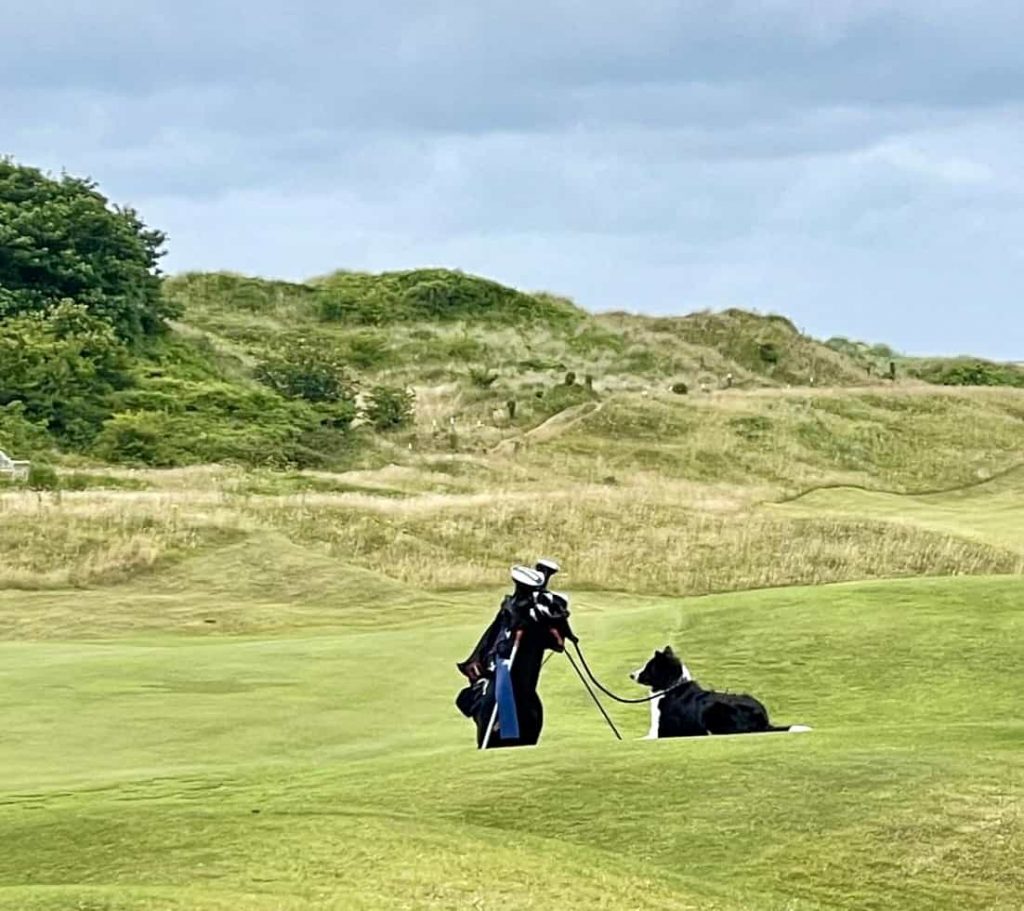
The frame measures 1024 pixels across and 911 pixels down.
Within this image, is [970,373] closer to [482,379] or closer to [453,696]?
[482,379]

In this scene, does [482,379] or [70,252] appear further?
[482,379]

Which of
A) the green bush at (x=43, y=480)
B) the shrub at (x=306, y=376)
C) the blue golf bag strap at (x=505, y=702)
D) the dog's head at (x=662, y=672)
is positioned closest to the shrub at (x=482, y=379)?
the shrub at (x=306, y=376)

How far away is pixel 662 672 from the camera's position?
1393 centimetres

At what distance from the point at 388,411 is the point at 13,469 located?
1940 centimetres

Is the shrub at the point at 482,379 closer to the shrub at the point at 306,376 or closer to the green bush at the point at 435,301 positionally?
the shrub at the point at 306,376

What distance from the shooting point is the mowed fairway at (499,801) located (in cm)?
899

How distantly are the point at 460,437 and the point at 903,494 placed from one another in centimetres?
1472

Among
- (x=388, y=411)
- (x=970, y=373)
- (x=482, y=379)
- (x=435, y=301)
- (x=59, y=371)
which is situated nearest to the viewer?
(x=59, y=371)

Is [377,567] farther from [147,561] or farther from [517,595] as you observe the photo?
[517,595]

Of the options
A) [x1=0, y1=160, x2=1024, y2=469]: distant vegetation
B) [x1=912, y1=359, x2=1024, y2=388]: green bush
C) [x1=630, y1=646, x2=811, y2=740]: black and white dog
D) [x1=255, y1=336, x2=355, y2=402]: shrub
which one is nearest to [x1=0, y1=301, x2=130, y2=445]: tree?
[x1=0, y1=160, x2=1024, y2=469]: distant vegetation

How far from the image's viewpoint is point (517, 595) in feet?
41.4

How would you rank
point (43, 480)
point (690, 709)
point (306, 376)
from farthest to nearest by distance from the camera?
point (306, 376)
point (43, 480)
point (690, 709)

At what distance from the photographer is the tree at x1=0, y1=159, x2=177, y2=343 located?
61000 mm

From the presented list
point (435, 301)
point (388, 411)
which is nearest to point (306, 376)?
point (388, 411)
